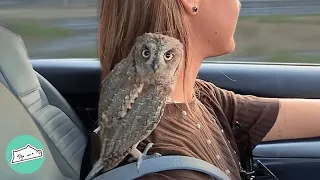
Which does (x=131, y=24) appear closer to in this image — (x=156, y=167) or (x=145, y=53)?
(x=145, y=53)

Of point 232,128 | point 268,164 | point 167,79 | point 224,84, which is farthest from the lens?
point 224,84

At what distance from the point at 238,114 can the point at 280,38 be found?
23.2 inches

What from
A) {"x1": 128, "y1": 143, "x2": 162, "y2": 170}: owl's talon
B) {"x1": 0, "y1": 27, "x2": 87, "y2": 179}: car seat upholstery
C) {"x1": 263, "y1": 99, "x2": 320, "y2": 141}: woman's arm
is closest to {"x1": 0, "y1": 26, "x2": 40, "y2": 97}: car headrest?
{"x1": 0, "y1": 27, "x2": 87, "y2": 179}: car seat upholstery

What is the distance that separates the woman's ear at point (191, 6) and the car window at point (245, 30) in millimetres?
678

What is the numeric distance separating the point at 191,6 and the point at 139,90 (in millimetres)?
214

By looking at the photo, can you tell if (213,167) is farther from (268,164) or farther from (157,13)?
(268,164)

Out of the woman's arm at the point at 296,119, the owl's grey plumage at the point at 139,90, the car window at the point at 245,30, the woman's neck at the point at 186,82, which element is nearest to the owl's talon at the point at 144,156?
the owl's grey plumage at the point at 139,90

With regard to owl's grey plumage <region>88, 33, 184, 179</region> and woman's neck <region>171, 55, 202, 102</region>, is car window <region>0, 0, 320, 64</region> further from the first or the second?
owl's grey plumage <region>88, 33, 184, 179</region>

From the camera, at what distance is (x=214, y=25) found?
4.48 ft

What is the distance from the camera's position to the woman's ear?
1.31 metres

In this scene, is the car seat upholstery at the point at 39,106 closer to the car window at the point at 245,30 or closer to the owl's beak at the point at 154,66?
the owl's beak at the point at 154,66

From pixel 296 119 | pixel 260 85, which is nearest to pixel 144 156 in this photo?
pixel 296 119

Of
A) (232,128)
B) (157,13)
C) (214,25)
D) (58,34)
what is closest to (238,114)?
(232,128)

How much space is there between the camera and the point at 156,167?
1208mm
